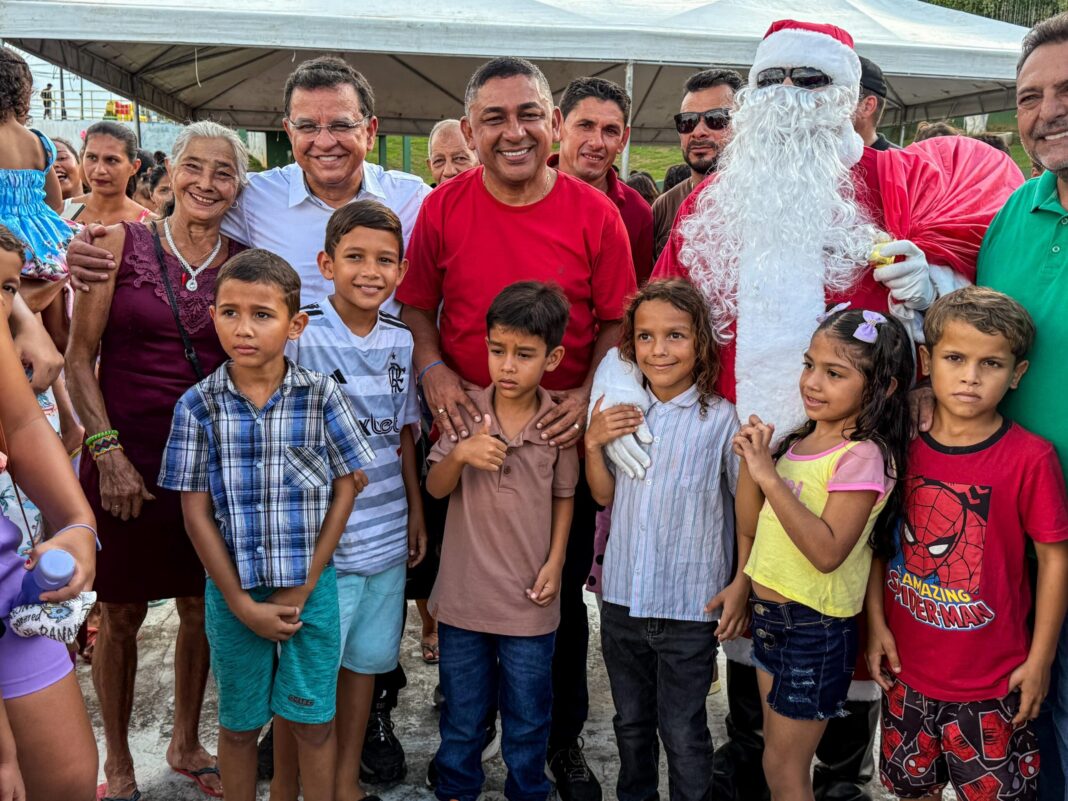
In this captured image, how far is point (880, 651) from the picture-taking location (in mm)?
2311

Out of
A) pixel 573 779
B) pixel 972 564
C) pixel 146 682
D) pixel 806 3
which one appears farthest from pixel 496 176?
pixel 806 3

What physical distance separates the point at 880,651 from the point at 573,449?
1060 millimetres

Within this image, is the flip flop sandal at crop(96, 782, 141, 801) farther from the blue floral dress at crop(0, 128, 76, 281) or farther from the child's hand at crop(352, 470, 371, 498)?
the blue floral dress at crop(0, 128, 76, 281)

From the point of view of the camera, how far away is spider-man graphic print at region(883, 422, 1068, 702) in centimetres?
208

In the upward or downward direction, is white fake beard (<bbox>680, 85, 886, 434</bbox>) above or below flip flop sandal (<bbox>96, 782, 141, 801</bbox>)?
above

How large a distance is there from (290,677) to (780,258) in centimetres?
190

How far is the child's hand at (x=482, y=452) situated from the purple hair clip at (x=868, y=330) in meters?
1.04

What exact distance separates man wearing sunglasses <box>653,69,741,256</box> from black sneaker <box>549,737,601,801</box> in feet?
7.11

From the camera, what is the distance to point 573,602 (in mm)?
3029

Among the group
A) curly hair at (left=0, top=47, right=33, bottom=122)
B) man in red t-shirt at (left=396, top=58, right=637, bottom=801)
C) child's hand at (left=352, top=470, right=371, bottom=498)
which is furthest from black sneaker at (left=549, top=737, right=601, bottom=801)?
curly hair at (left=0, top=47, right=33, bottom=122)

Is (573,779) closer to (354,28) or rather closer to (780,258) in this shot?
(780,258)

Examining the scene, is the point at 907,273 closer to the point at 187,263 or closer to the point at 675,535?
the point at 675,535

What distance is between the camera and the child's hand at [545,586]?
8.36ft

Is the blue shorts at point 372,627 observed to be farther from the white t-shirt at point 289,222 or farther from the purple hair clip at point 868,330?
the purple hair clip at point 868,330
